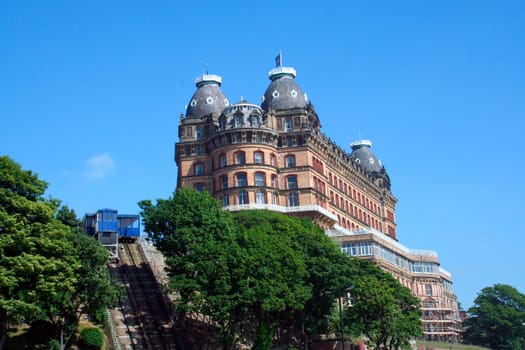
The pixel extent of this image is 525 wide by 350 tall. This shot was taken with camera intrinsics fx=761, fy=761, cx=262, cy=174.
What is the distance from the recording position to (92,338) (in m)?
64.1

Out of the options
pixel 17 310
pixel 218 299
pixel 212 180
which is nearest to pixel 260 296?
pixel 218 299

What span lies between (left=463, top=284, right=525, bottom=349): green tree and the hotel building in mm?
3700

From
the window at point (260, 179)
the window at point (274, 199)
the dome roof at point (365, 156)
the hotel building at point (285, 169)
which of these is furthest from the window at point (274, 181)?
the dome roof at point (365, 156)

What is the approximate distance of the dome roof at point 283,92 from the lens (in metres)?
112

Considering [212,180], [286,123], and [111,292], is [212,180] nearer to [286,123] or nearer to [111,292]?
[286,123]

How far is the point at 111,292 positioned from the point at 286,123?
54063mm

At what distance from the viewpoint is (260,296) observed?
2662 inches

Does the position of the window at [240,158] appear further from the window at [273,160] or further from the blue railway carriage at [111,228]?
the blue railway carriage at [111,228]

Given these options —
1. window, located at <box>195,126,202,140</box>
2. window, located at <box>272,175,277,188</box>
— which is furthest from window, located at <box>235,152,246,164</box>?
window, located at <box>195,126,202,140</box>

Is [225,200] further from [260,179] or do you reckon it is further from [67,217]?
[67,217]

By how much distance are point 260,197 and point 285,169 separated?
6762 mm

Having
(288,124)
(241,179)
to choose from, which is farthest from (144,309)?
(288,124)

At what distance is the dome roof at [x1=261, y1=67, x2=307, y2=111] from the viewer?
111875 mm

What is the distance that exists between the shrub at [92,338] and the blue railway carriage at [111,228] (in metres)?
21.0
